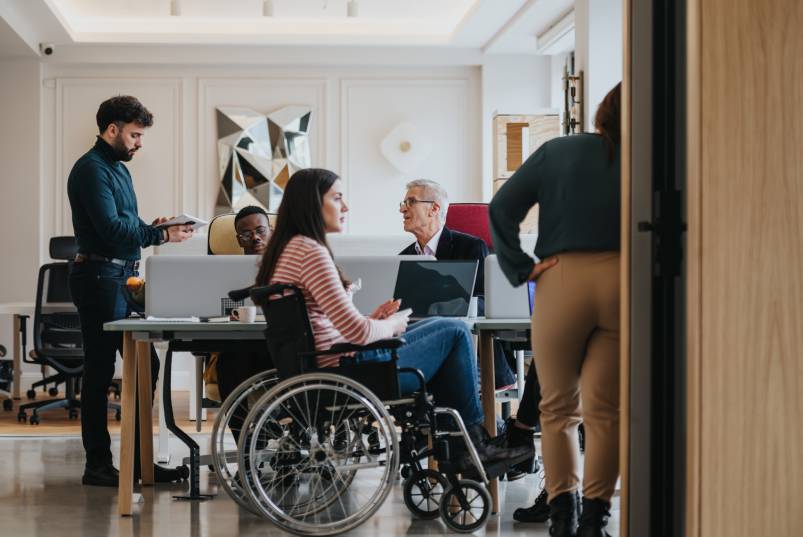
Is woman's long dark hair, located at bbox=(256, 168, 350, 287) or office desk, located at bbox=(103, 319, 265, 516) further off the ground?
woman's long dark hair, located at bbox=(256, 168, 350, 287)

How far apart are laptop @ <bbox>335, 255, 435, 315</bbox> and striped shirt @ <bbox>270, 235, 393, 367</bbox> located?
1.60 ft

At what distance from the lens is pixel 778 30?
2117 mm

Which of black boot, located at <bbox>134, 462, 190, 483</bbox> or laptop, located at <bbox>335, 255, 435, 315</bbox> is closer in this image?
laptop, located at <bbox>335, 255, 435, 315</bbox>

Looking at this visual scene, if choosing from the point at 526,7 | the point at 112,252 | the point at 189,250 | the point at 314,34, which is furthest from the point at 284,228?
the point at 314,34

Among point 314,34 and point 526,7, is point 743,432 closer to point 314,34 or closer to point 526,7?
point 526,7

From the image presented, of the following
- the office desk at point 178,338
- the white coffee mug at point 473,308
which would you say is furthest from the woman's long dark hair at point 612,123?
the white coffee mug at point 473,308

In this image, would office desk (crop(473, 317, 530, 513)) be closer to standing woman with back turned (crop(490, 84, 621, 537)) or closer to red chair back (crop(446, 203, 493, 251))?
standing woman with back turned (crop(490, 84, 621, 537))


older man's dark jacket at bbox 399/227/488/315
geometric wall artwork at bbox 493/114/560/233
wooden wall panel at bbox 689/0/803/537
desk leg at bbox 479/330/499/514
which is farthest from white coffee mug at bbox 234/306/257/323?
geometric wall artwork at bbox 493/114/560/233

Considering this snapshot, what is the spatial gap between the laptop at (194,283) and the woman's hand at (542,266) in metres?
1.21

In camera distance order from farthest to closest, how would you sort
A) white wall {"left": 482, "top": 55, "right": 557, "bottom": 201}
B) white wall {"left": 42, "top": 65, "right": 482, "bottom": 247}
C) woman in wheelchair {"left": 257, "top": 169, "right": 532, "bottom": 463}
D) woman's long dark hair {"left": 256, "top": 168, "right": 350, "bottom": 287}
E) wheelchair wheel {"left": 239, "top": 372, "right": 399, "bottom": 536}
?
white wall {"left": 482, "top": 55, "right": 557, "bottom": 201}
white wall {"left": 42, "top": 65, "right": 482, "bottom": 247}
woman's long dark hair {"left": 256, "top": 168, "right": 350, "bottom": 287}
woman in wheelchair {"left": 257, "top": 169, "right": 532, "bottom": 463}
wheelchair wheel {"left": 239, "top": 372, "right": 399, "bottom": 536}

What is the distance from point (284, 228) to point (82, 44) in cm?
582

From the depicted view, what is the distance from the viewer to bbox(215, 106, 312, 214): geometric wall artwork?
27.9ft

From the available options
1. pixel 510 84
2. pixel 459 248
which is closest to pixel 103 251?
pixel 459 248

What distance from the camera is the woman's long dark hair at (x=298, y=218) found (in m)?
3.14
